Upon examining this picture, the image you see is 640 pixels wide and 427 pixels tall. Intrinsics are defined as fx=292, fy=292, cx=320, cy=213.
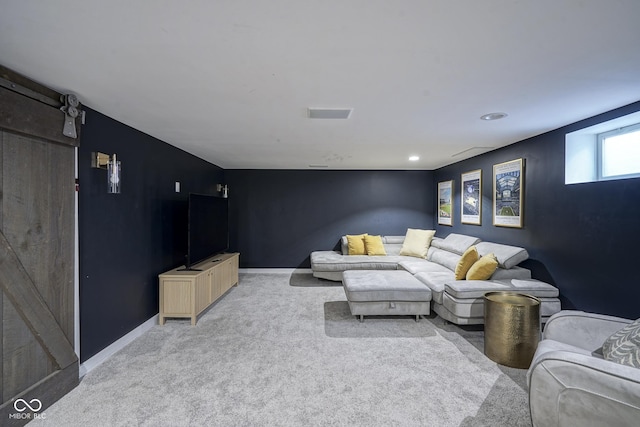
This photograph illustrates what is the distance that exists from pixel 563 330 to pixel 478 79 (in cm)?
182

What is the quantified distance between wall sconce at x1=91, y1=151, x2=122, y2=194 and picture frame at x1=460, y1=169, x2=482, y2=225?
4.77 m

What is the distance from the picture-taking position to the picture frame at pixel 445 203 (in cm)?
562

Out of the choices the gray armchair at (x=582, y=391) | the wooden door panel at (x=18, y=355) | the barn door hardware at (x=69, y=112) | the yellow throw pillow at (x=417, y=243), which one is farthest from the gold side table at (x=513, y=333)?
the barn door hardware at (x=69, y=112)

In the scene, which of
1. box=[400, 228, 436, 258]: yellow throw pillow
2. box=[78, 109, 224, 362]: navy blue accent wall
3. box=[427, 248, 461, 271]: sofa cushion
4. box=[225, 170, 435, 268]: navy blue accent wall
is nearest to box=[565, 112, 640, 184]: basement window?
box=[427, 248, 461, 271]: sofa cushion

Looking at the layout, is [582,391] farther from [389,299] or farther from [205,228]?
[205,228]

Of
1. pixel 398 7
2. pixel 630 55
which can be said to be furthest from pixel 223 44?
pixel 630 55

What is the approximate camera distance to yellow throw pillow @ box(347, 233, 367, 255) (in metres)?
5.89

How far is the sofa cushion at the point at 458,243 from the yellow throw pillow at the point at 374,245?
115 centimetres

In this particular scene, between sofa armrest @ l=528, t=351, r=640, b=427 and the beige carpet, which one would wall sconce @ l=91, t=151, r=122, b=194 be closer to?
the beige carpet

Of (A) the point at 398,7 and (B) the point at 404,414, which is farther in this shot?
(B) the point at 404,414

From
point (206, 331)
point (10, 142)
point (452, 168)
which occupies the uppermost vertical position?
point (452, 168)

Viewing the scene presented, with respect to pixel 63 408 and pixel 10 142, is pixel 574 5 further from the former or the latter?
pixel 63 408

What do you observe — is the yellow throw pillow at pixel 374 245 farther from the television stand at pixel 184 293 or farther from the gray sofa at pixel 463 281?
the television stand at pixel 184 293

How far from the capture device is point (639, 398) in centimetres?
122
